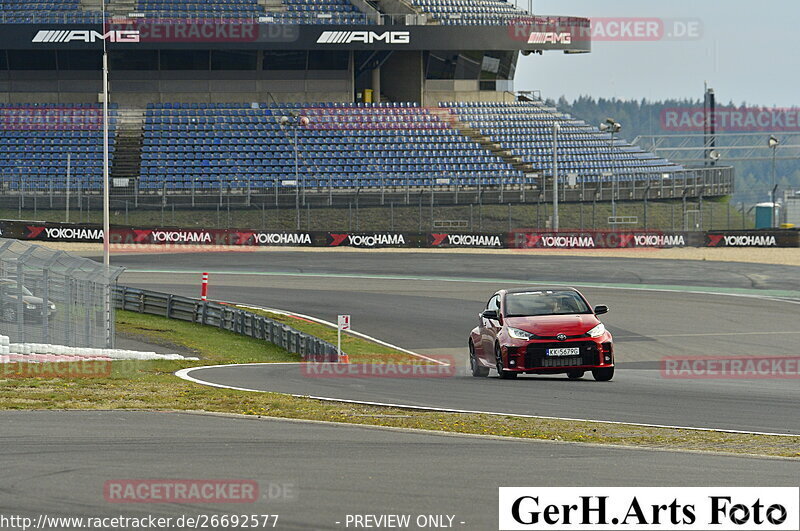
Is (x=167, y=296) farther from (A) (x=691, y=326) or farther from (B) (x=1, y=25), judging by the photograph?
(B) (x=1, y=25)

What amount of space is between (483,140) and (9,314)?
47.9m

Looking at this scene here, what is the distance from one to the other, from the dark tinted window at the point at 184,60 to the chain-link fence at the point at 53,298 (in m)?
46.8

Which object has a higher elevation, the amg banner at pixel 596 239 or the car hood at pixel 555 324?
the amg banner at pixel 596 239

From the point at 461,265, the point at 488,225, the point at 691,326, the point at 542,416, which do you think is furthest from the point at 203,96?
the point at 542,416

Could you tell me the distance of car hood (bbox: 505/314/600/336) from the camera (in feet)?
57.5

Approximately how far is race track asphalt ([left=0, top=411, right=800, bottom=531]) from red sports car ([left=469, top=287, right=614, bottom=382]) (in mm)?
6114

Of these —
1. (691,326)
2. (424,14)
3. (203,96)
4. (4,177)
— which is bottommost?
(691,326)

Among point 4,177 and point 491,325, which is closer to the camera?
point 491,325

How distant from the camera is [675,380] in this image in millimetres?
18266

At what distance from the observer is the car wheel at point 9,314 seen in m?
18.8

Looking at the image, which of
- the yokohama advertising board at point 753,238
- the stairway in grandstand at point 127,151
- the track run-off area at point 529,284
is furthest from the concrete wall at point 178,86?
the yokohama advertising board at point 753,238

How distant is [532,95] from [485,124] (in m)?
9.61

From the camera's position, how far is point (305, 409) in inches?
531

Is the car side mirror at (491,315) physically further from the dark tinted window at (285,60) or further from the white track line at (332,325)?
the dark tinted window at (285,60)
